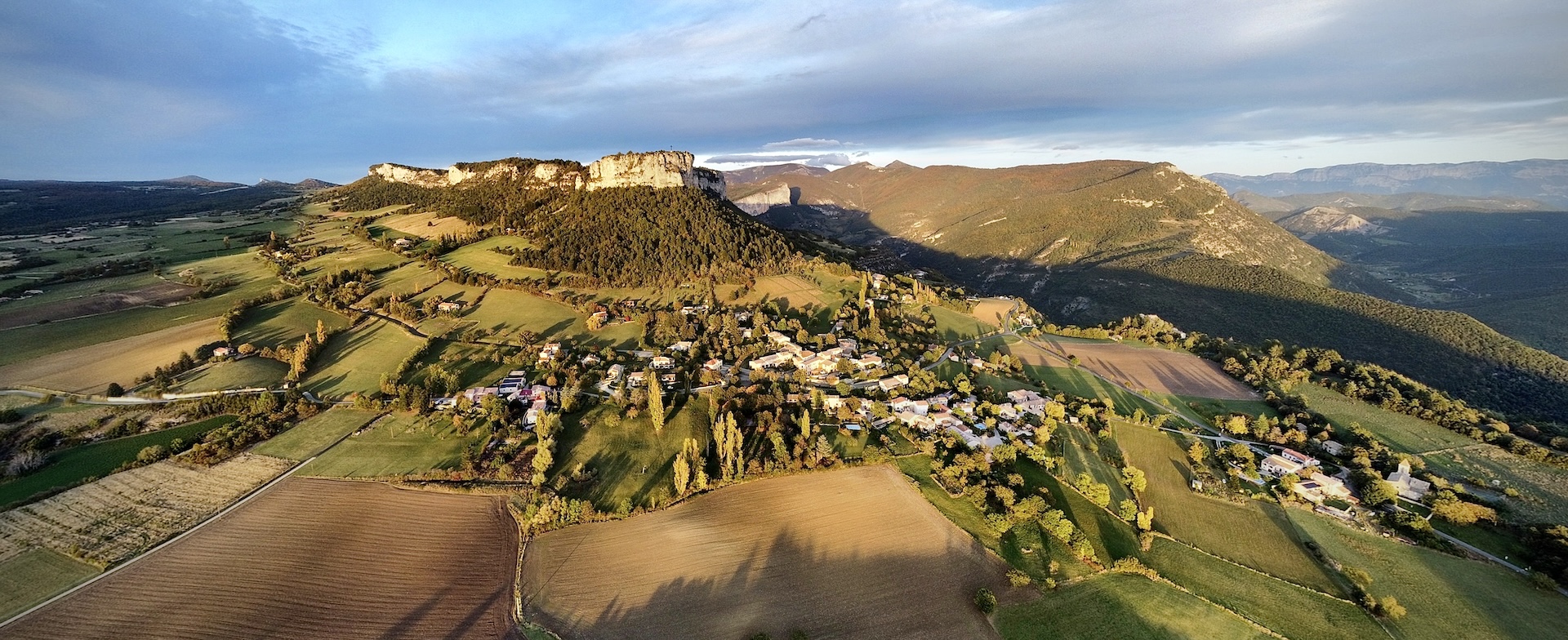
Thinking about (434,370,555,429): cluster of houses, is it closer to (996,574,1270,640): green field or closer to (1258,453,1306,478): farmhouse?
(996,574,1270,640): green field

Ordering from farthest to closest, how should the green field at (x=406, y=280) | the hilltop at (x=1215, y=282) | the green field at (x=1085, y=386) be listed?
1. the hilltop at (x=1215, y=282)
2. the green field at (x=406, y=280)
3. the green field at (x=1085, y=386)

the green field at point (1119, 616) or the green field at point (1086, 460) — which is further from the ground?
the green field at point (1086, 460)

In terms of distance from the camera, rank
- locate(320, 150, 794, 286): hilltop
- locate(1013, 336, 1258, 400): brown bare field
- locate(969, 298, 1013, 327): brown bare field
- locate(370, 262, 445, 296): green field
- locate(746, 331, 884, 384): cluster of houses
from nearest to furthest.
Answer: locate(746, 331, 884, 384): cluster of houses, locate(1013, 336, 1258, 400): brown bare field, locate(370, 262, 445, 296): green field, locate(969, 298, 1013, 327): brown bare field, locate(320, 150, 794, 286): hilltop

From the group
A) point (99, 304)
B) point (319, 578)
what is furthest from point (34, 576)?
point (99, 304)

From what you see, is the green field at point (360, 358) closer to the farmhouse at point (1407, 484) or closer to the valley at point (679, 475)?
the valley at point (679, 475)

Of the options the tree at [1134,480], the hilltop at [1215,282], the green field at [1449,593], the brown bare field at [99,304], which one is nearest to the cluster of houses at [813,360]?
the tree at [1134,480]

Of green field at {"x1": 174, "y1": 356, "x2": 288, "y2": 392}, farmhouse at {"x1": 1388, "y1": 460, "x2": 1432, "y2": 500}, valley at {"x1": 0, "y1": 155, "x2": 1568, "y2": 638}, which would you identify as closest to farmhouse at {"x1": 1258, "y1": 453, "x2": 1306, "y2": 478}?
valley at {"x1": 0, "y1": 155, "x2": 1568, "y2": 638}

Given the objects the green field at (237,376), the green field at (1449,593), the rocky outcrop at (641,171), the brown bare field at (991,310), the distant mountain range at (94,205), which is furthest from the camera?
the distant mountain range at (94,205)

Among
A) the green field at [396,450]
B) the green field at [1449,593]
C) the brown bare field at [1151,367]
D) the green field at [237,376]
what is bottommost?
the green field at [1449,593]
